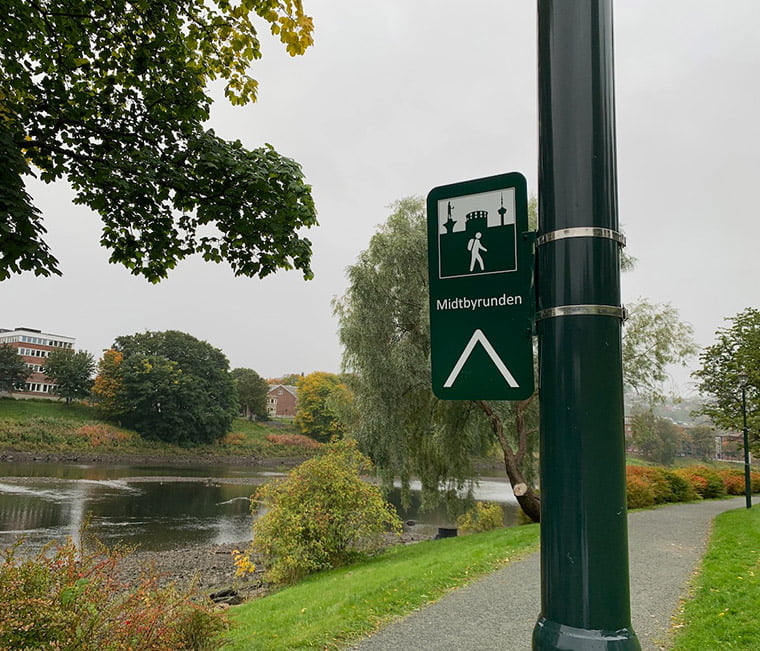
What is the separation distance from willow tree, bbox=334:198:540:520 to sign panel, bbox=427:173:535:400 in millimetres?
12772

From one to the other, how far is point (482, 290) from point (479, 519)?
53.6 feet

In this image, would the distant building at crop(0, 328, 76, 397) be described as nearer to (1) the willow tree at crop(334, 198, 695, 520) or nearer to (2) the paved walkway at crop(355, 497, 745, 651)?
(1) the willow tree at crop(334, 198, 695, 520)

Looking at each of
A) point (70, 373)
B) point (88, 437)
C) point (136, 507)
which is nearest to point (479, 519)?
point (136, 507)

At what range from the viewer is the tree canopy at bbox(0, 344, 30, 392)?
6456 cm

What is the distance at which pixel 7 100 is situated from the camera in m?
5.10

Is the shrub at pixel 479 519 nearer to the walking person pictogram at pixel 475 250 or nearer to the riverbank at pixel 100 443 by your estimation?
the walking person pictogram at pixel 475 250

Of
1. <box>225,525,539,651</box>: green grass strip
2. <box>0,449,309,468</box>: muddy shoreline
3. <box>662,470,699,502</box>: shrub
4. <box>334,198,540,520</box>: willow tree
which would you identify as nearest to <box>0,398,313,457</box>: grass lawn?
<box>0,449,309,468</box>: muddy shoreline

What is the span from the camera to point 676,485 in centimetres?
1936

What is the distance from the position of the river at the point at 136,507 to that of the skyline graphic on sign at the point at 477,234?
11672mm

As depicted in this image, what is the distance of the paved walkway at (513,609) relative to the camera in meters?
5.50

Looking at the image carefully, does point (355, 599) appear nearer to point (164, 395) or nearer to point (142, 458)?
point (142, 458)

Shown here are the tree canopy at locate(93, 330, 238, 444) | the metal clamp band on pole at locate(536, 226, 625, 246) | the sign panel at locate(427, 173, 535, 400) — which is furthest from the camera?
the tree canopy at locate(93, 330, 238, 444)

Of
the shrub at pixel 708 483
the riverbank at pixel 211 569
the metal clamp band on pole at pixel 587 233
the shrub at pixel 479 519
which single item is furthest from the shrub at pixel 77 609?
the shrub at pixel 708 483

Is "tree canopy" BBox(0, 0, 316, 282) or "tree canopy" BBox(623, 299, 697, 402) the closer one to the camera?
"tree canopy" BBox(0, 0, 316, 282)
